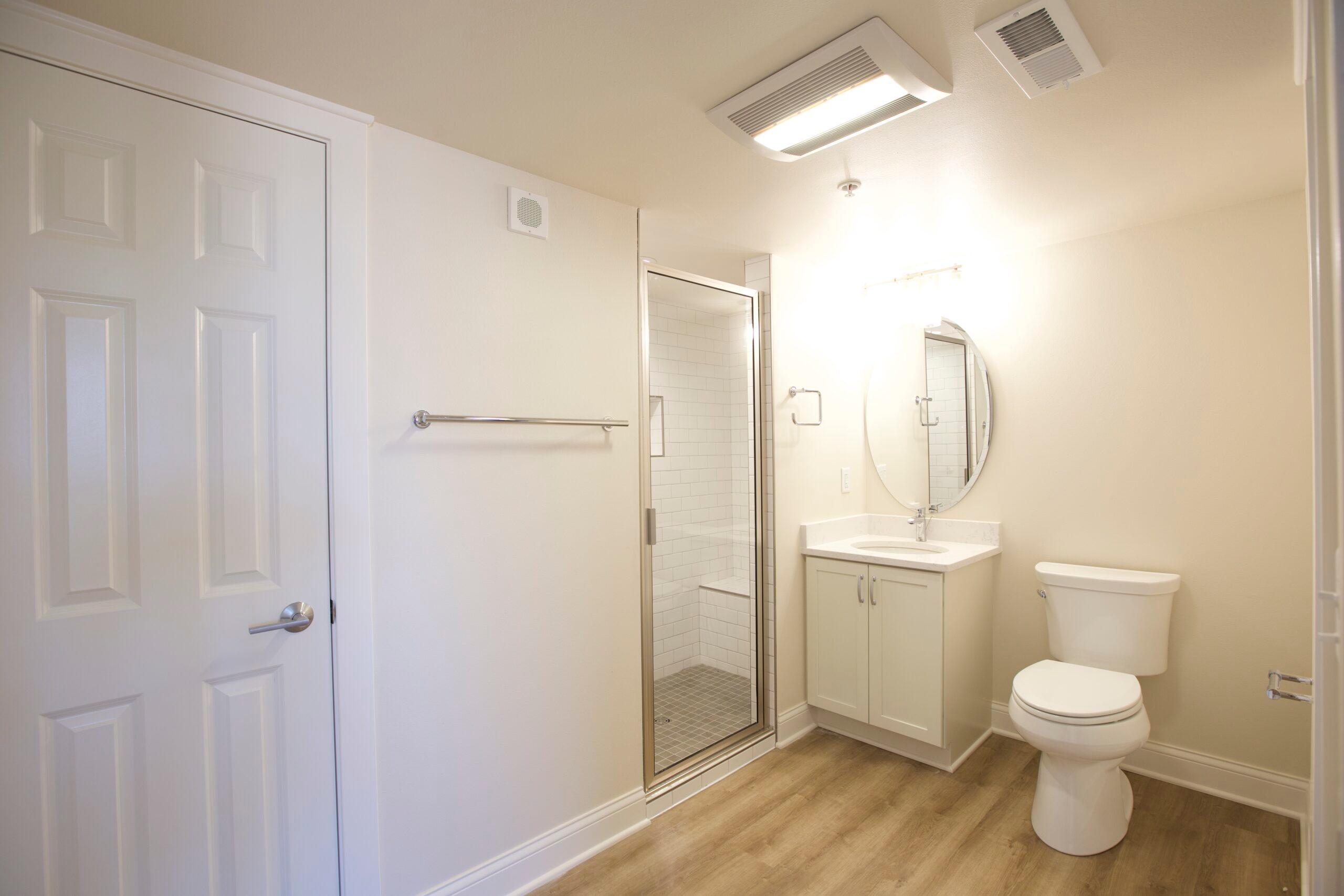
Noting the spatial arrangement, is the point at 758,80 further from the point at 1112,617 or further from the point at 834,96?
the point at 1112,617

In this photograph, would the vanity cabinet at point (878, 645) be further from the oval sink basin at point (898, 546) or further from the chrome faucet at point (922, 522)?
the chrome faucet at point (922, 522)

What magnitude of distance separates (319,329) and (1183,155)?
8.82ft

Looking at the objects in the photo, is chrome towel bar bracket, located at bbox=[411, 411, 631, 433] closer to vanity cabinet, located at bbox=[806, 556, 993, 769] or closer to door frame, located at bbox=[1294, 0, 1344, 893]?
vanity cabinet, located at bbox=[806, 556, 993, 769]

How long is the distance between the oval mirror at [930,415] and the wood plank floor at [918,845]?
1352 millimetres

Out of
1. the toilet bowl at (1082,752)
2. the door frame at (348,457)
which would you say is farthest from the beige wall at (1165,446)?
the door frame at (348,457)

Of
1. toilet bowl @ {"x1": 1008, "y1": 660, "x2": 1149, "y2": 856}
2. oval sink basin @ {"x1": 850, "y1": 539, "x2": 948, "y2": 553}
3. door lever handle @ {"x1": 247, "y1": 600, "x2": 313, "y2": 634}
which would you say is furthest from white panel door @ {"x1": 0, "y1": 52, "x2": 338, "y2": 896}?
oval sink basin @ {"x1": 850, "y1": 539, "x2": 948, "y2": 553}

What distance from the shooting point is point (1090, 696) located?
216cm

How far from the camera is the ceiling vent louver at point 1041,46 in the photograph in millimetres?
1305

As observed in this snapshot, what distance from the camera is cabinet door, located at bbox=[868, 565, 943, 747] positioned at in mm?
2602

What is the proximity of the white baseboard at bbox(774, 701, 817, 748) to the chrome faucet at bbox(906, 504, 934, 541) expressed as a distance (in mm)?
1048

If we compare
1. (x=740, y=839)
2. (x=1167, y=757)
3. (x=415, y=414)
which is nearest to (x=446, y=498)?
(x=415, y=414)

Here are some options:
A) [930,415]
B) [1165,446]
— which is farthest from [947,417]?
[1165,446]

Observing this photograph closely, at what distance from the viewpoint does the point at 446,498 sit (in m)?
Answer: 1.83

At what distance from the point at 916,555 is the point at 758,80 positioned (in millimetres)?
2263
